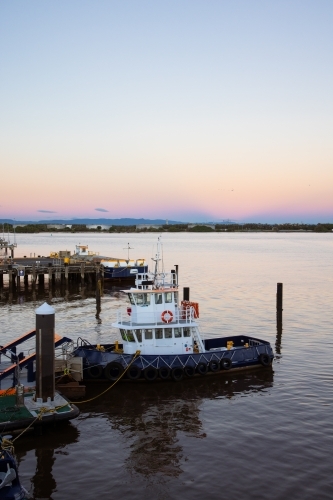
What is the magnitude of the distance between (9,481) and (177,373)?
1261 cm

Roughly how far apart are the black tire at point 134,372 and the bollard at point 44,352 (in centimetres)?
631

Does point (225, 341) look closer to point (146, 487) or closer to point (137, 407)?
point (137, 407)

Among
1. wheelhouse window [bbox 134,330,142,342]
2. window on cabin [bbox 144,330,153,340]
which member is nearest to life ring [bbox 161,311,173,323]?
window on cabin [bbox 144,330,153,340]

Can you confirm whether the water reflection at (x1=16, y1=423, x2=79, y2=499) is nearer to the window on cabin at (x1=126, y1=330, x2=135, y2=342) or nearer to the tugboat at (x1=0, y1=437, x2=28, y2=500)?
the tugboat at (x1=0, y1=437, x2=28, y2=500)

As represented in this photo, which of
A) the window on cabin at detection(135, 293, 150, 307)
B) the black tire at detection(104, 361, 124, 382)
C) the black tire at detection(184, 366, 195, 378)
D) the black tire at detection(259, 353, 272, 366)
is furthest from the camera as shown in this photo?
the black tire at detection(259, 353, 272, 366)

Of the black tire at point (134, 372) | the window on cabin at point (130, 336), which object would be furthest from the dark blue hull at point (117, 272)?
the black tire at point (134, 372)

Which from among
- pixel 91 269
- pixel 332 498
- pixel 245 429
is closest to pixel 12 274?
pixel 91 269

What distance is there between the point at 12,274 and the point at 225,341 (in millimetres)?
34502

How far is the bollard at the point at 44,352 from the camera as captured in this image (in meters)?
18.5

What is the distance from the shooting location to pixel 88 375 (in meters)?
24.5

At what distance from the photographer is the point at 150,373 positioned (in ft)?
81.3

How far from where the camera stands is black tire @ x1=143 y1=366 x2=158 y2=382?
2470 cm

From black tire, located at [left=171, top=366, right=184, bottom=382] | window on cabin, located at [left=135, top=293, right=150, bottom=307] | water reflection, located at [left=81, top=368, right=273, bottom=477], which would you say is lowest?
water reflection, located at [left=81, top=368, right=273, bottom=477]

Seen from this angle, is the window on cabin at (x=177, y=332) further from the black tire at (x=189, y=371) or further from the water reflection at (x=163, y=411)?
the water reflection at (x=163, y=411)
